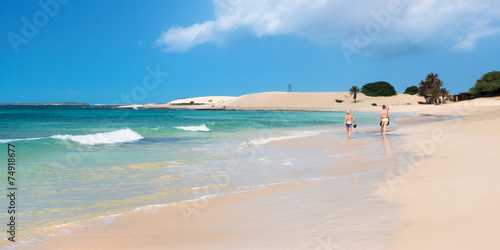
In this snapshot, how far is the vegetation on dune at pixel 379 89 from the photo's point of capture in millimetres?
155750

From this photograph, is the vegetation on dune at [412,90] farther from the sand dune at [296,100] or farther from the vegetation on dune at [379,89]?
the sand dune at [296,100]

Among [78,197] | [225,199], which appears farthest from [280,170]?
[78,197]

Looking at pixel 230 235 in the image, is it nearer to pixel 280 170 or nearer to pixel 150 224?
pixel 150 224

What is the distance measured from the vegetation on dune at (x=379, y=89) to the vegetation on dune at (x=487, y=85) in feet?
202

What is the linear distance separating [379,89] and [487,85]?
6832 cm

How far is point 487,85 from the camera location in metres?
88.9

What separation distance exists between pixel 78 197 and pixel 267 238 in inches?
197

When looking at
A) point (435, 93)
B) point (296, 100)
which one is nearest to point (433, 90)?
point (435, 93)

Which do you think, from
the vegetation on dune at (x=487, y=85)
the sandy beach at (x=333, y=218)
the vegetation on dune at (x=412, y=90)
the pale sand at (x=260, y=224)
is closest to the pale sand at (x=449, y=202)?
the sandy beach at (x=333, y=218)

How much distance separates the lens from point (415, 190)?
7000mm

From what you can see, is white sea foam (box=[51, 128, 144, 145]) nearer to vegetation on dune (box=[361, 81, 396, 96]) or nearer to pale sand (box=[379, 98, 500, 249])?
pale sand (box=[379, 98, 500, 249])

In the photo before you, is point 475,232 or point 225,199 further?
point 225,199

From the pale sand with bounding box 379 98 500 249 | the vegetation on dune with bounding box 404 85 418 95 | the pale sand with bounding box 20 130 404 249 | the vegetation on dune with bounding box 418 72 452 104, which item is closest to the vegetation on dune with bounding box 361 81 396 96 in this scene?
the vegetation on dune with bounding box 404 85 418 95

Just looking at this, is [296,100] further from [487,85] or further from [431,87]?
[487,85]
